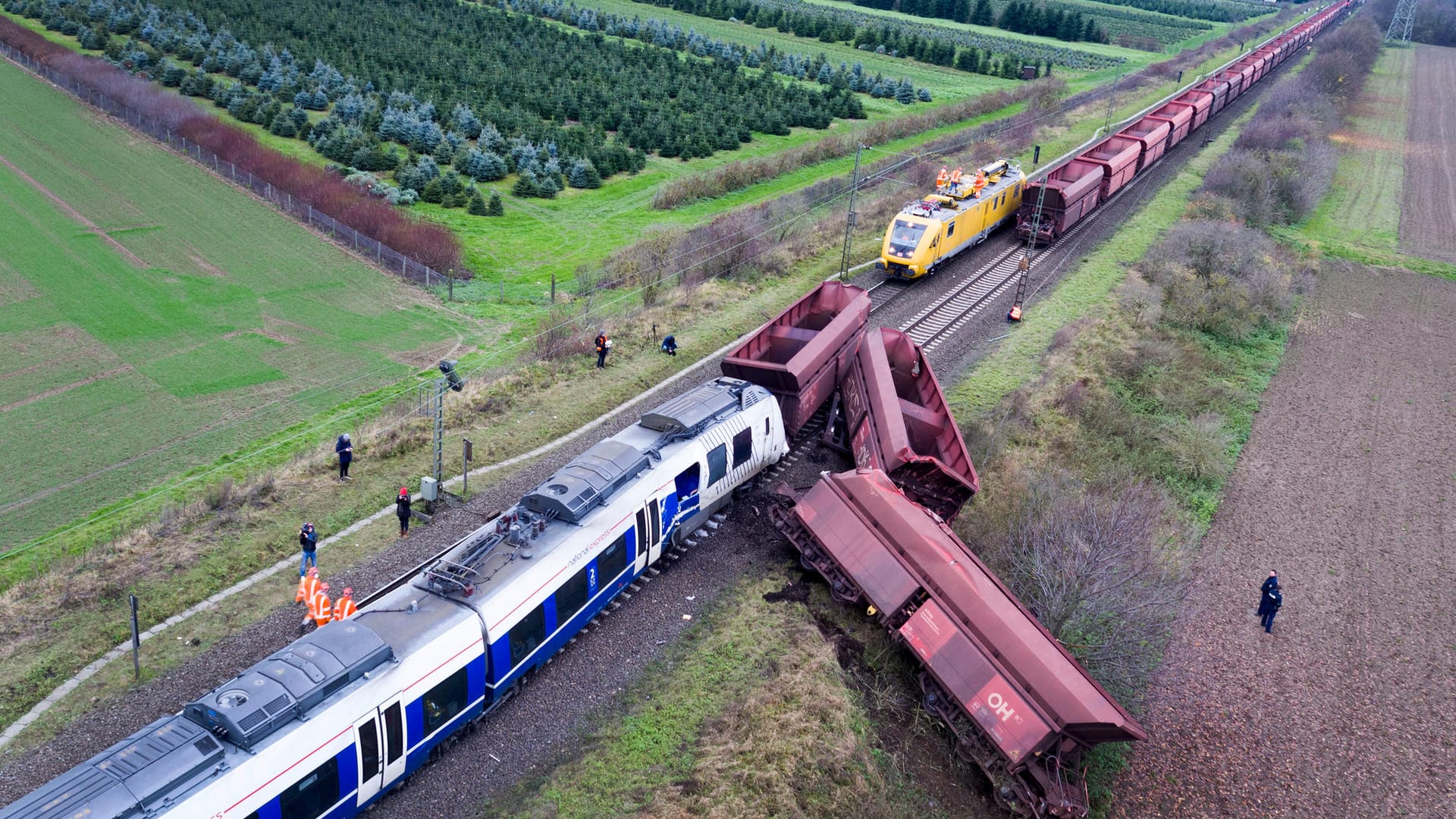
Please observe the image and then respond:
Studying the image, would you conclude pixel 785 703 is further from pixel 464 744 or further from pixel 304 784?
pixel 304 784

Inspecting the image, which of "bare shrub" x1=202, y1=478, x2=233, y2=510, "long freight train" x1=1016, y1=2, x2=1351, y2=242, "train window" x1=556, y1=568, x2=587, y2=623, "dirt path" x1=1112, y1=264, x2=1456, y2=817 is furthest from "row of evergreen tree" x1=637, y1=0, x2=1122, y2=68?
"train window" x1=556, y1=568, x2=587, y2=623

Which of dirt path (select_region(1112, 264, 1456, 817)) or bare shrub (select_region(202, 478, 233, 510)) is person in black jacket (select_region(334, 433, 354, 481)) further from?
dirt path (select_region(1112, 264, 1456, 817))

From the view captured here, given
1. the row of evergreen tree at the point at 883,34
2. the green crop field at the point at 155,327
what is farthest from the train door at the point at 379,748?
the row of evergreen tree at the point at 883,34

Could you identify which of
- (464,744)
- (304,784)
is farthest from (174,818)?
(464,744)

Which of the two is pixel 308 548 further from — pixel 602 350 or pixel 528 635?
pixel 602 350

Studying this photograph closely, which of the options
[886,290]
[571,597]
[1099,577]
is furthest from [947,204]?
[571,597]

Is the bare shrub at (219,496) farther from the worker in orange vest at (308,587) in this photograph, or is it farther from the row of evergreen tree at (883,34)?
the row of evergreen tree at (883,34)
